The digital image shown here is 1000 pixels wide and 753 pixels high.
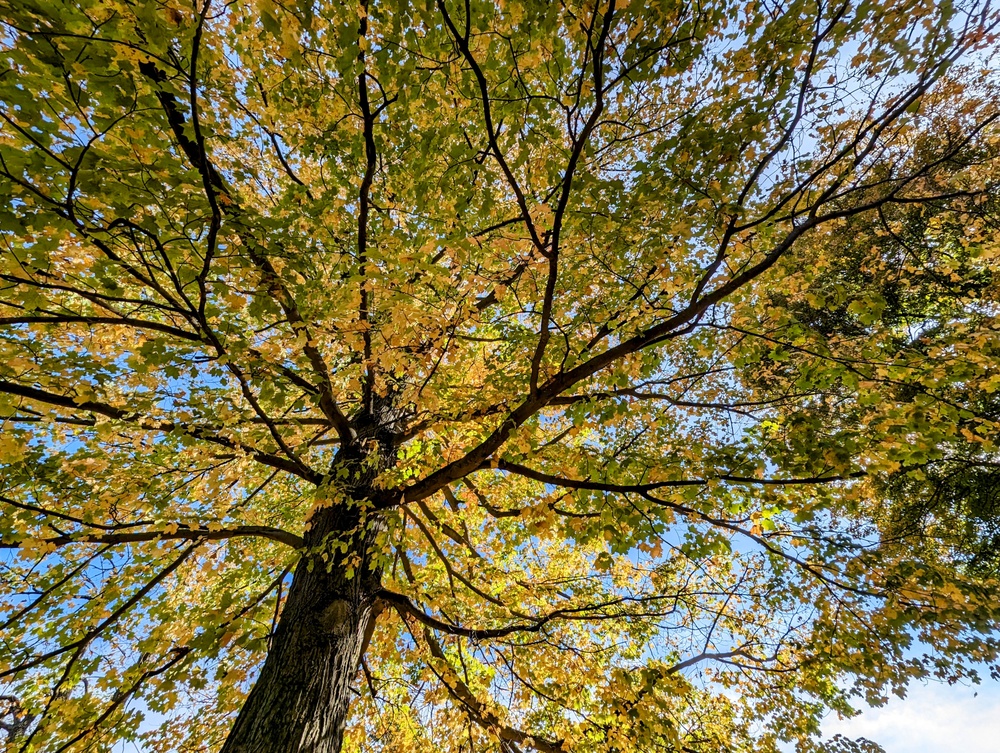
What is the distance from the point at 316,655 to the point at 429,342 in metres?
2.58

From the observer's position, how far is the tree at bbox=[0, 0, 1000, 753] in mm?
2475

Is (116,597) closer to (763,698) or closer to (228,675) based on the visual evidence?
(228,675)

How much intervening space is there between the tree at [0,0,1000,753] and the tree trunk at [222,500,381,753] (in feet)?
0.08

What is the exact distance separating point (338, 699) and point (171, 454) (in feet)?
9.29

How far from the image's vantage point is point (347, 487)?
3723mm

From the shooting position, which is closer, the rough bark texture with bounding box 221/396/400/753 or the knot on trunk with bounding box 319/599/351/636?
the rough bark texture with bounding box 221/396/400/753

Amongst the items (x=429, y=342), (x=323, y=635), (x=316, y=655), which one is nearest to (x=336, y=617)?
(x=323, y=635)

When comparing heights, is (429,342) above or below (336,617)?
above

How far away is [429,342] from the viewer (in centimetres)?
395

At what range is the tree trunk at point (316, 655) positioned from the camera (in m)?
2.61

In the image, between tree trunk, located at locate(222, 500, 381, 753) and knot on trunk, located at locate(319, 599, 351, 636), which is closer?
tree trunk, located at locate(222, 500, 381, 753)

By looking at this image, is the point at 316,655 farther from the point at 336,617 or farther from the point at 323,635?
the point at 336,617

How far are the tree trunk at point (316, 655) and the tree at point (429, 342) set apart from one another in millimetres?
23

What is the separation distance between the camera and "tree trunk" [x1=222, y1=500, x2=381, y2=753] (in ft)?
8.57
